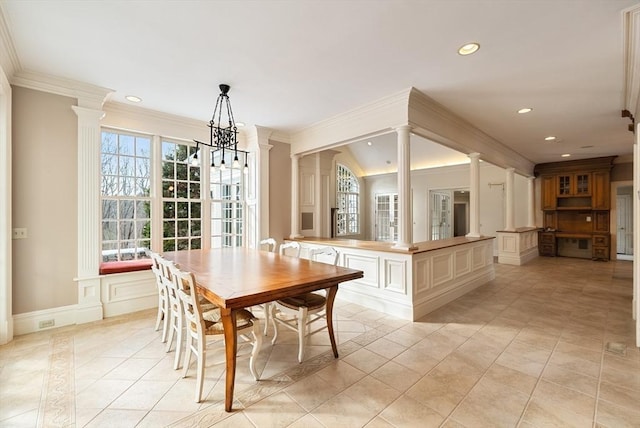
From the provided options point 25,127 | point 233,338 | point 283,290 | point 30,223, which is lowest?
point 233,338

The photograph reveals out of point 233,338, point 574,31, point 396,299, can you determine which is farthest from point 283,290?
point 574,31

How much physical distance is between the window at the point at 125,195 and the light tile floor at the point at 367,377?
102 cm

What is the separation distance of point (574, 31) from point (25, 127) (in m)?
5.29

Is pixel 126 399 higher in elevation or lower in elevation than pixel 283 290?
lower

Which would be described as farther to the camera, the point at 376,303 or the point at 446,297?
the point at 446,297

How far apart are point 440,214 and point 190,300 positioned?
8189 mm

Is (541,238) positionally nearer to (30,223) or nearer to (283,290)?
(283,290)

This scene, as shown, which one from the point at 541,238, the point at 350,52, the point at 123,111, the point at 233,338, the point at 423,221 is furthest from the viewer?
the point at 423,221

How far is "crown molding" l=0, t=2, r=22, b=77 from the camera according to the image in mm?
2147

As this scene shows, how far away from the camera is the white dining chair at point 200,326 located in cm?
191

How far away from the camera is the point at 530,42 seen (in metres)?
2.39

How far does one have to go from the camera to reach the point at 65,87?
3.14 meters

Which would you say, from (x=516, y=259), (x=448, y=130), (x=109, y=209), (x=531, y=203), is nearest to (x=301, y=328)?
(x=109, y=209)

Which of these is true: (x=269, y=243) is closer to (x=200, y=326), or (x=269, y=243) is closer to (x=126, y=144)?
(x=200, y=326)
